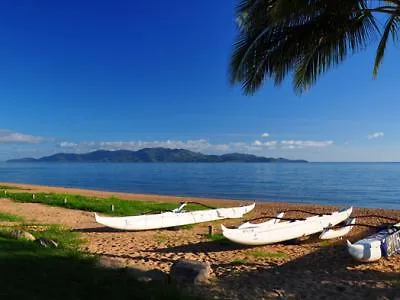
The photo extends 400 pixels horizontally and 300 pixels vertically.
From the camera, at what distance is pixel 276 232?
1088cm

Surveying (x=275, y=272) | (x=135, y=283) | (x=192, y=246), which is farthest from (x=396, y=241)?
(x=135, y=283)

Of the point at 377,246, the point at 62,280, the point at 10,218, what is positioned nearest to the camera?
the point at 62,280

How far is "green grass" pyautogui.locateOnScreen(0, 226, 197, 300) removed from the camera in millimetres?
5126

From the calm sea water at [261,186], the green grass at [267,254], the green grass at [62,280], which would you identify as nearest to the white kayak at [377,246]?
the green grass at [267,254]

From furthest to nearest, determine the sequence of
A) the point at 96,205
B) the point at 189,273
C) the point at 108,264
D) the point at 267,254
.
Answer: the point at 96,205, the point at 267,254, the point at 108,264, the point at 189,273

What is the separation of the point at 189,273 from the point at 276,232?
435cm

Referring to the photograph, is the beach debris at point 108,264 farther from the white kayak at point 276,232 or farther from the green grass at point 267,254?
the green grass at point 267,254

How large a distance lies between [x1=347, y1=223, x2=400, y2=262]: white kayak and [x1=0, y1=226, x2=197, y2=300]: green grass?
167 inches

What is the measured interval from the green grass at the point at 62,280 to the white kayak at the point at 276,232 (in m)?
3.59

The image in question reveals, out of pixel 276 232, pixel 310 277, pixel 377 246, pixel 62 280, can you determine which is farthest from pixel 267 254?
pixel 62 280

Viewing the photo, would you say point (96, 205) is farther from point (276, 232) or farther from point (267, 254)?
point (267, 254)

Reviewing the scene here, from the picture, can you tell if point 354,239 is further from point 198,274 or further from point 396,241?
point 198,274

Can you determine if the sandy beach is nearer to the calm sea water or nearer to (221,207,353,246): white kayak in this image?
(221,207,353,246): white kayak

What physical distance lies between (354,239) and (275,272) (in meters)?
4.72
